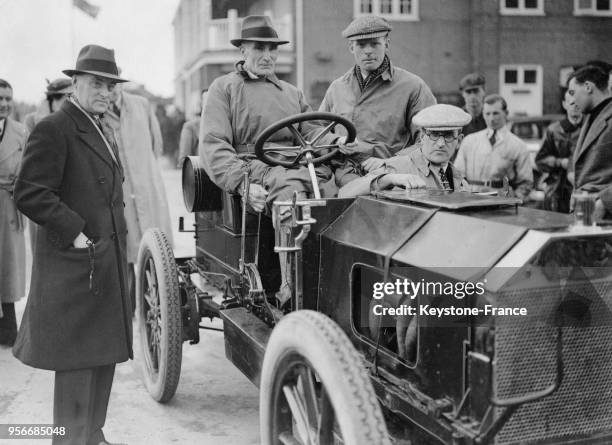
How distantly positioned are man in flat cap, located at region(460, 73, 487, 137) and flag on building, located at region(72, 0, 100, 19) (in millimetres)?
4689

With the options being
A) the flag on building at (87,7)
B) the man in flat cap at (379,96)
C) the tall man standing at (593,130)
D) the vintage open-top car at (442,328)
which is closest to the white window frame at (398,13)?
the flag on building at (87,7)

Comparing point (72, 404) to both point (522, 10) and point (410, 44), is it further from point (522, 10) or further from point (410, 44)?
point (522, 10)

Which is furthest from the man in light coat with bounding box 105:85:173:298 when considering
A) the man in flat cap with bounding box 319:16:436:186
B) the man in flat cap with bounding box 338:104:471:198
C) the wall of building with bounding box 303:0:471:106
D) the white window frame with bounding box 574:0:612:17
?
the white window frame with bounding box 574:0:612:17

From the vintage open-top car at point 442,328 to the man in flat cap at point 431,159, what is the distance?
12 centimetres

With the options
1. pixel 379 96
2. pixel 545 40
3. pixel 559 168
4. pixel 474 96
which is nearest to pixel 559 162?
pixel 559 168

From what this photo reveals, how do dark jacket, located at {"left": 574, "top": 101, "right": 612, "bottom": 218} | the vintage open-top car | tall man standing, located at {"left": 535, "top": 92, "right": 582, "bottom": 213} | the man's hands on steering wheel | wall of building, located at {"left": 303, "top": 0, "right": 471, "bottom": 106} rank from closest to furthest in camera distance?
1. the vintage open-top car
2. the man's hands on steering wheel
3. dark jacket, located at {"left": 574, "top": 101, "right": 612, "bottom": 218}
4. tall man standing, located at {"left": 535, "top": 92, "right": 582, "bottom": 213}
5. wall of building, located at {"left": 303, "top": 0, "right": 471, "bottom": 106}

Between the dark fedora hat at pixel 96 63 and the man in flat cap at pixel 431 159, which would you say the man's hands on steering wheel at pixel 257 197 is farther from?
the dark fedora hat at pixel 96 63

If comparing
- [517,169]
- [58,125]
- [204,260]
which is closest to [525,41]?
[517,169]

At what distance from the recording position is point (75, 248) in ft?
11.0

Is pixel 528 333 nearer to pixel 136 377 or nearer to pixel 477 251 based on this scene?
pixel 477 251

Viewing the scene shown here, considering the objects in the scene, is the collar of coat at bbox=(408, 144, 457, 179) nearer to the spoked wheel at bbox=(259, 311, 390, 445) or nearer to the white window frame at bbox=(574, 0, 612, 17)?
the spoked wheel at bbox=(259, 311, 390, 445)

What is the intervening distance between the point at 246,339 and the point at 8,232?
2842 mm

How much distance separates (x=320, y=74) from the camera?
20.4 meters

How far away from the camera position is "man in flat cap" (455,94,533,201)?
240 inches
